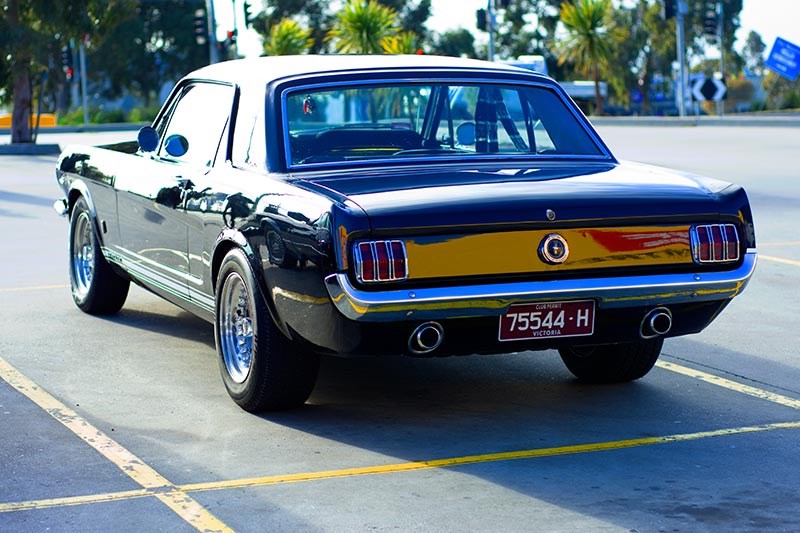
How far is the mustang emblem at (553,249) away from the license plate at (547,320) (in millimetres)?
173

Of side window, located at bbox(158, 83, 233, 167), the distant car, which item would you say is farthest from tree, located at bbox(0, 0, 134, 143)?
the distant car

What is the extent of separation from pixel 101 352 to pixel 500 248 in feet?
10.2

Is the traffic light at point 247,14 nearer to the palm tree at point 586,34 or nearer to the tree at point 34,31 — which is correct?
the tree at point 34,31

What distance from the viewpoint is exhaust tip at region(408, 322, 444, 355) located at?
5523 mm

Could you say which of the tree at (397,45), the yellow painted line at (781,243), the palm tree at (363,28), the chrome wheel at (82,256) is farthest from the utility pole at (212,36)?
the chrome wheel at (82,256)

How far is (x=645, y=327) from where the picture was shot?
589cm

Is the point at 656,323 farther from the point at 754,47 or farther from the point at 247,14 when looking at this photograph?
the point at 754,47

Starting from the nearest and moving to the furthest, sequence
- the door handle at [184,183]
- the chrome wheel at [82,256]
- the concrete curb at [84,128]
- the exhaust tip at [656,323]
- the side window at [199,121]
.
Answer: the exhaust tip at [656,323]
the door handle at [184,183]
the side window at [199,121]
the chrome wheel at [82,256]
the concrete curb at [84,128]

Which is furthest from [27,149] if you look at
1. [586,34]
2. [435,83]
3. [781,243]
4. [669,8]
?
[586,34]

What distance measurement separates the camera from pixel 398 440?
5836 millimetres

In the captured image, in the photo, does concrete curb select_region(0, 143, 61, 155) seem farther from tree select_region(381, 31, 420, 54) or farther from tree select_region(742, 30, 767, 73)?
tree select_region(742, 30, 767, 73)

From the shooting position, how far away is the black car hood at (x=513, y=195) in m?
5.48

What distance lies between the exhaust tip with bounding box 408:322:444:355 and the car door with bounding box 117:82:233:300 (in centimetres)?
174

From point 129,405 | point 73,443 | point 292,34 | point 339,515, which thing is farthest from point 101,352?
point 292,34
